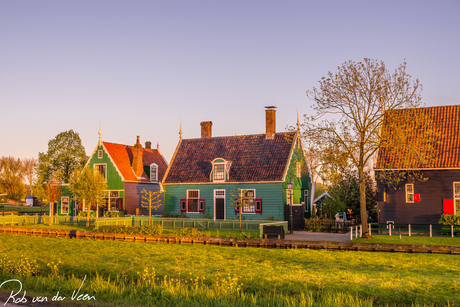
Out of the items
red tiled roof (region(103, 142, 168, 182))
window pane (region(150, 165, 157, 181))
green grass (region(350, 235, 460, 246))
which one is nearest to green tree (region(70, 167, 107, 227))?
red tiled roof (region(103, 142, 168, 182))

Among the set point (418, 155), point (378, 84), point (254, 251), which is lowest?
point (254, 251)

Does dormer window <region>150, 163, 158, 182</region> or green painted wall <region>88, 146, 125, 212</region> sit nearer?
green painted wall <region>88, 146, 125, 212</region>

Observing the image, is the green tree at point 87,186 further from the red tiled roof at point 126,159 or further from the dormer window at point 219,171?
the dormer window at point 219,171

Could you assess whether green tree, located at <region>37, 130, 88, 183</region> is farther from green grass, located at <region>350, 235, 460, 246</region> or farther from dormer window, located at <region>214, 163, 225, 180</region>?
green grass, located at <region>350, 235, 460, 246</region>

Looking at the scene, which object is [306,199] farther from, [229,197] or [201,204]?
[201,204]

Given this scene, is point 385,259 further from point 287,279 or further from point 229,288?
point 229,288

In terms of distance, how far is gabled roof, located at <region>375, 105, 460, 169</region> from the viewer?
27734 millimetres

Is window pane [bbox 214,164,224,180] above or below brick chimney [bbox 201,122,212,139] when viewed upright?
below

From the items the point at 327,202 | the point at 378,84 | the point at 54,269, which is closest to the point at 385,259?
the point at 378,84

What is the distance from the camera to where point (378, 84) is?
24703 mm

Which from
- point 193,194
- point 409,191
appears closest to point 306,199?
point 193,194

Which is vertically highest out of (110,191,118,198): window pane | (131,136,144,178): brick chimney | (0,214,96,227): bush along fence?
(131,136,144,178): brick chimney

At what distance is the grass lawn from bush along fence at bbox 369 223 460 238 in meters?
6.85

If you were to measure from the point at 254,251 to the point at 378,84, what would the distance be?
1172cm
